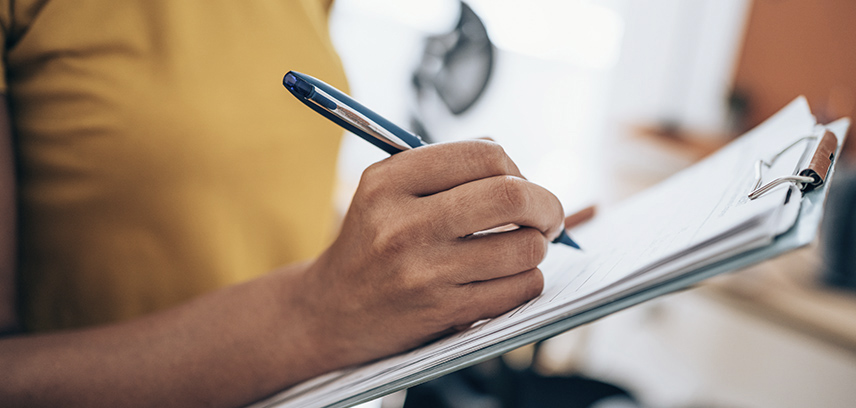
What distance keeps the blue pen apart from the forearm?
0.53 feet

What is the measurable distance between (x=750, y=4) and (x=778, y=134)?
87.7 inches

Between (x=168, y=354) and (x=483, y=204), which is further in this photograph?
(x=168, y=354)

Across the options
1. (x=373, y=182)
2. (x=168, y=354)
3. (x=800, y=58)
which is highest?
(x=800, y=58)

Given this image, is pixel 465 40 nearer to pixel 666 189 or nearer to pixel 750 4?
pixel 666 189

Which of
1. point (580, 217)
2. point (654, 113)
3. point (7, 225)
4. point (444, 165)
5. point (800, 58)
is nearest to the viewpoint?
point (444, 165)

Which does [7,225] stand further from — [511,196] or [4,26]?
[511,196]

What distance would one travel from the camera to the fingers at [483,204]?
1.02ft

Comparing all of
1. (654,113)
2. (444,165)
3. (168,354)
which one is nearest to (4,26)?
(168,354)

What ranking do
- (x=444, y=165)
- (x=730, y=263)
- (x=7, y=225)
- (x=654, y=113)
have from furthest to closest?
(x=654, y=113) → (x=7, y=225) → (x=444, y=165) → (x=730, y=263)

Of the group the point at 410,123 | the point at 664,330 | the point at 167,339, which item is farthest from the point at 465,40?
the point at 664,330

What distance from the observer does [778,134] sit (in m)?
0.42

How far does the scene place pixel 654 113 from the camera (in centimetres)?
260

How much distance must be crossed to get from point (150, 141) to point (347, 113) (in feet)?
0.90

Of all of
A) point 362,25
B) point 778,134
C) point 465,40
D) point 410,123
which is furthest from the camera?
point 362,25
